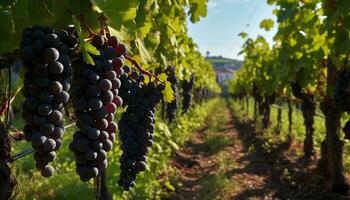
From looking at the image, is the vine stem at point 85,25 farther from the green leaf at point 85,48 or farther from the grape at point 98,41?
the green leaf at point 85,48

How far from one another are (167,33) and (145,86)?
2751 millimetres

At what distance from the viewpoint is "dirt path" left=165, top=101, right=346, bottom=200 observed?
25.5ft

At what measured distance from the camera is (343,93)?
202 inches

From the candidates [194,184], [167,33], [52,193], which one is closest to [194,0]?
[167,33]

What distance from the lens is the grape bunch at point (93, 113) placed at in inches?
61.9

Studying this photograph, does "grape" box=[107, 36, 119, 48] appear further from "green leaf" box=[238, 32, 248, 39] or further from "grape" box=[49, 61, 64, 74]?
"green leaf" box=[238, 32, 248, 39]

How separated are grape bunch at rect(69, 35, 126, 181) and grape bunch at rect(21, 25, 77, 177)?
0.31 feet

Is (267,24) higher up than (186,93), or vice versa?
(267,24)

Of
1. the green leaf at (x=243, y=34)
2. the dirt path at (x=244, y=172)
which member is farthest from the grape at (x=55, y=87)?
the green leaf at (x=243, y=34)

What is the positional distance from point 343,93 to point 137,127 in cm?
312

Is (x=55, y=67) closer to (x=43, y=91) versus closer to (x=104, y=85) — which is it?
(x=43, y=91)

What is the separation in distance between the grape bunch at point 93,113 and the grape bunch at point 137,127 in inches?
35.6

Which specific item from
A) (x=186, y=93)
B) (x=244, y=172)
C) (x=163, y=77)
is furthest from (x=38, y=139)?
(x=186, y=93)

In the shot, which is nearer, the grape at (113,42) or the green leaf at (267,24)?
the grape at (113,42)
